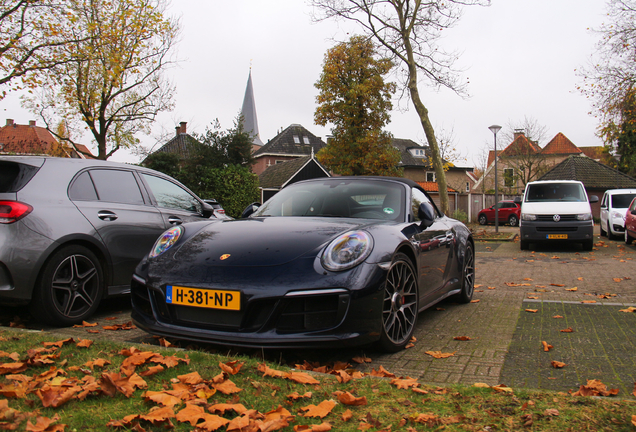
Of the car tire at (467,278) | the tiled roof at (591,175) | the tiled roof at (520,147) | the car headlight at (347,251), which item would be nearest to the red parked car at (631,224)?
the car tire at (467,278)

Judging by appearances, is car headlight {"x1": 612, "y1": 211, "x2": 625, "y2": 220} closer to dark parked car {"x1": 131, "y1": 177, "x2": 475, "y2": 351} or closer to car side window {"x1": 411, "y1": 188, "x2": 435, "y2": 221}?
car side window {"x1": 411, "y1": 188, "x2": 435, "y2": 221}

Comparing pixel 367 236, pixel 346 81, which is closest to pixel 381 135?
pixel 346 81

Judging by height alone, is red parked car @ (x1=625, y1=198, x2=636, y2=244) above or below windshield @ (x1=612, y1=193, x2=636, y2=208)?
below

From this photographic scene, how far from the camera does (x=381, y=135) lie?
37656 mm

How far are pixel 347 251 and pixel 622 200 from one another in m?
17.7

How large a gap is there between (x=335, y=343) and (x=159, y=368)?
1057 millimetres

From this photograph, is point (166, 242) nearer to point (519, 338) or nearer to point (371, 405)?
point (371, 405)

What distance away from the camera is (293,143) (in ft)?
204

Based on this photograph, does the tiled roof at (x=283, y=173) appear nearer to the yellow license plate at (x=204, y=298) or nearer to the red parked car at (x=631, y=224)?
the red parked car at (x=631, y=224)

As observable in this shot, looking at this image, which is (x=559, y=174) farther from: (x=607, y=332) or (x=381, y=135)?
(x=607, y=332)

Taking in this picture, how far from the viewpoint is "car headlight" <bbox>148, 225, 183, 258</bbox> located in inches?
152

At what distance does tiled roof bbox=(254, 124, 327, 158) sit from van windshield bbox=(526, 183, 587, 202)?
158 ft

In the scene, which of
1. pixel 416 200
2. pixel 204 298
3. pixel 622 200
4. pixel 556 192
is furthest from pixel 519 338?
pixel 622 200

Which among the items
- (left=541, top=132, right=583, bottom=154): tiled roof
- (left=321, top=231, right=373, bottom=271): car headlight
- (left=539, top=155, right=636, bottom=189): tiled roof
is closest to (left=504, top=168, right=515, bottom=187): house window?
(left=539, top=155, right=636, bottom=189): tiled roof
